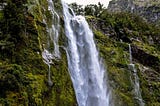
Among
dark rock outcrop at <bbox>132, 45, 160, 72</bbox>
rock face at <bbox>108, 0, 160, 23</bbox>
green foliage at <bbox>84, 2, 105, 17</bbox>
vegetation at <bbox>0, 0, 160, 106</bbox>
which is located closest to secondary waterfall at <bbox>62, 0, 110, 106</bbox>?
vegetation at <bbox>0, 0, 160, 106</bbox>

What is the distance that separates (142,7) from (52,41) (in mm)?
121590

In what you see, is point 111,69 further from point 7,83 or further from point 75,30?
point 7,83

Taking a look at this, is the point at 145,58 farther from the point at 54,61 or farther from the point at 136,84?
the point at 54,61

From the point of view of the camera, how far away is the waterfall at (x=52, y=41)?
34.7 meters

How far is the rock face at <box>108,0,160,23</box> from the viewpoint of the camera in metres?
140

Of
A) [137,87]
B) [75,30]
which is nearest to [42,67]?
[75,30]

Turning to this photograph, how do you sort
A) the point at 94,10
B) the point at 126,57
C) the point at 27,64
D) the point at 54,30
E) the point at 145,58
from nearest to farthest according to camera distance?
the point at 27,64 < the point at 54,30 < the point at 126,57 < the point at 145,58 < the point at 94,10

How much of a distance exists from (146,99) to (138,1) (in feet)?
415

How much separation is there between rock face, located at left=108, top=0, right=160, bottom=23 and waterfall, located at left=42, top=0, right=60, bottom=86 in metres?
97.0

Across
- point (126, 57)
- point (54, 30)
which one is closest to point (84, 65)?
point (54, 30)

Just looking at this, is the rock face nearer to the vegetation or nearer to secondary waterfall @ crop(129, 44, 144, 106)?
the vegetation

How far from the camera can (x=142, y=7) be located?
154 m

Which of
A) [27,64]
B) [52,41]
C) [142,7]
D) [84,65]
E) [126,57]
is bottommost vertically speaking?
[142,7]

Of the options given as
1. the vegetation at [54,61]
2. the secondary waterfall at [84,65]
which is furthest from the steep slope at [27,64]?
the secondary waterfall at [84,65]
